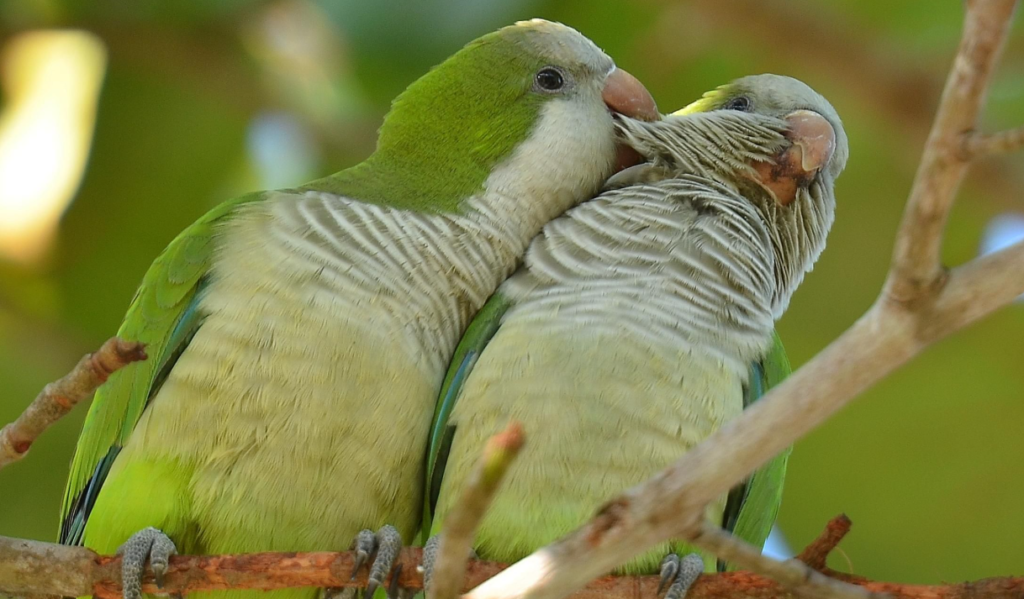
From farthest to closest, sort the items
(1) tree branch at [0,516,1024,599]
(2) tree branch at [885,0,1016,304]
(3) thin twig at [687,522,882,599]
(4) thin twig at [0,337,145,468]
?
(1) tree branch at [0,516,1024,599] < (4) thin twig at [0,337,145,468] < (3) thin twig at [687,522,882,599] < (2) tree branch at [885,0,1016,304]

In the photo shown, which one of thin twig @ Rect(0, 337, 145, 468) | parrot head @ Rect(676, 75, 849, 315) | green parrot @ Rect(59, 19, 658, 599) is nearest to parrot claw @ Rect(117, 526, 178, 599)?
green parrot @ Rect(59, 19, 658, 599)

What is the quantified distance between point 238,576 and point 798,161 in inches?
75.9

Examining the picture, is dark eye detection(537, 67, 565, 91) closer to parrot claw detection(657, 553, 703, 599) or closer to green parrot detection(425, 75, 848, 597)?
green parrot detection(425, 75, 848, 597)

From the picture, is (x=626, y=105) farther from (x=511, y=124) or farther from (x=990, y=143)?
(x=990, y=143)

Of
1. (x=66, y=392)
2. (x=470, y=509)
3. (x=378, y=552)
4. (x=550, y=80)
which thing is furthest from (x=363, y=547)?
(x=550, y=80)

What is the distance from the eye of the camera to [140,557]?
271 cm

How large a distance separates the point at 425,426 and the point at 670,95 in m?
3.35

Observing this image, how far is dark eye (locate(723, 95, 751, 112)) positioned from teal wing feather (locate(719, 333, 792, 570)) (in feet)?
2.81

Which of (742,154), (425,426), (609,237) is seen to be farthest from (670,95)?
(425,426)

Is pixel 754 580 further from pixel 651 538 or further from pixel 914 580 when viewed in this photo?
pixel 914 580

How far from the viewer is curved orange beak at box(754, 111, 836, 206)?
345 centimetres

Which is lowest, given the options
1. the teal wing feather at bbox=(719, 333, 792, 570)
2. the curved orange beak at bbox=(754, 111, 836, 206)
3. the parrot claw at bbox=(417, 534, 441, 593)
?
the parrot claw at bbox=(417, 534, 441, 593)

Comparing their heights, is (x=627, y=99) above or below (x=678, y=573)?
above

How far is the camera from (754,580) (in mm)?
2445
